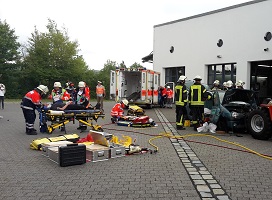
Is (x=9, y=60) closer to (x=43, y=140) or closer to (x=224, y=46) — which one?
(x=224, y=46)

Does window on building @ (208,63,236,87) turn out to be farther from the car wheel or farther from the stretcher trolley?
the stretcher trolley

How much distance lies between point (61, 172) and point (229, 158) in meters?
3.58

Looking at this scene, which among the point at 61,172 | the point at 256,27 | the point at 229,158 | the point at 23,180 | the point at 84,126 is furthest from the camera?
the point at 256,27

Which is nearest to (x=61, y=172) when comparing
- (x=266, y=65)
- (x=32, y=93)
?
(x=32, y=93)

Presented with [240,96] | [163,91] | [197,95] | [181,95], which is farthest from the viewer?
[163,91]

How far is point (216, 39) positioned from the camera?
73.7 ft

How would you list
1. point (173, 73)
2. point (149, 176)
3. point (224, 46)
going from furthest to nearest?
point (173, 73)
point (224, 46)
point (149, 176)

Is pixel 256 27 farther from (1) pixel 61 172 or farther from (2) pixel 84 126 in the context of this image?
(1) pixel 61 172

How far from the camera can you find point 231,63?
21641 millimetres

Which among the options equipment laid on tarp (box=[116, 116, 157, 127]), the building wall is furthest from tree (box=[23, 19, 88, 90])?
equipment laid on tarp (box=[116, 116, 157, 127])

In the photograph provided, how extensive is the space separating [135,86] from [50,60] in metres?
19.4

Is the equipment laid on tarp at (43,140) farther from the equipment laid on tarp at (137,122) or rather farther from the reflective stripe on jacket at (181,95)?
the reflective stripe on jacket at (181,95)

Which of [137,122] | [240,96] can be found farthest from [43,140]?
[240,96]

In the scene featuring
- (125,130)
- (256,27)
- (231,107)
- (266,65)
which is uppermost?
(256,27)
